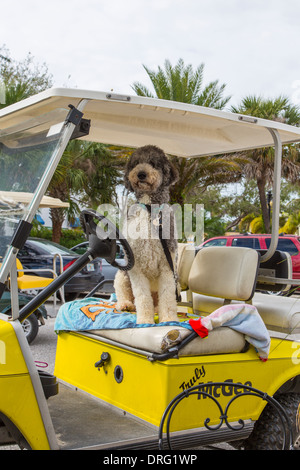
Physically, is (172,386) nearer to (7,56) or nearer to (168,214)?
(168,214)

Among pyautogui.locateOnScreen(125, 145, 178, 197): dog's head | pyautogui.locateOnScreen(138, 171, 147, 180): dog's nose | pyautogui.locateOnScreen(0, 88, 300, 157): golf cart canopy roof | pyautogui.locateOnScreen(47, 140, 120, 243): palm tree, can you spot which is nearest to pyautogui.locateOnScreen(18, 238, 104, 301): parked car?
pyautogui.locateOnScreen(47, 140, 120, 243): palm tree

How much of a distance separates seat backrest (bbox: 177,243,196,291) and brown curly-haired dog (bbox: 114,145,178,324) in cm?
46

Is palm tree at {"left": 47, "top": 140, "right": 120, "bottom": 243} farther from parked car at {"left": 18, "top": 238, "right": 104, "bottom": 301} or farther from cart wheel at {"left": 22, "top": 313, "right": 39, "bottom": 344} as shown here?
cart wheel at {"left": 22, "top": 313, "right": 39, "bottom": 344}

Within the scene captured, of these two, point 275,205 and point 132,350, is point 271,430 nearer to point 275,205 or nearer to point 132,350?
point 132,350

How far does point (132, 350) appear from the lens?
258 centimetres

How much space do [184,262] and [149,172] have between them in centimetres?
86

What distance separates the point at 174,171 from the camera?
10.9ft

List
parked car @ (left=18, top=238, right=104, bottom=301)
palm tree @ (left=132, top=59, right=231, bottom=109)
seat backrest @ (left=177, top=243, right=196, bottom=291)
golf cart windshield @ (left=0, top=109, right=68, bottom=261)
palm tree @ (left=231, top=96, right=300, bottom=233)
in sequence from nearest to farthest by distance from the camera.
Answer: golf cart windshield @ (left=0, top=109, right=68, bottom=261)
seat backrest @ (left=177, top=243, right=196, bottom=291)
palm tree @ (left=231, top=96, right=300, bottom=233)
parked car @ (left=18, top=238, right=104, bottom=301)
palm tree @ (left=132, top=59, right=231, bottom=109)

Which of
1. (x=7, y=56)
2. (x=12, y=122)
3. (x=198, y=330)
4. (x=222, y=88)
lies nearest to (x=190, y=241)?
(x=198, y=330)

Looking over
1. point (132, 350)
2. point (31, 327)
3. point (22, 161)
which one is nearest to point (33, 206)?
point (22, 161)

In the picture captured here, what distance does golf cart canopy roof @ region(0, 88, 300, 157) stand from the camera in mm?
2252

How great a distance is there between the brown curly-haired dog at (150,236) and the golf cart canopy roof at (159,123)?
0.23m

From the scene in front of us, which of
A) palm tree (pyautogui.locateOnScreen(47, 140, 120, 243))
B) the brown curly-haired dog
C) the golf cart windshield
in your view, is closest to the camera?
the golf cart windshield

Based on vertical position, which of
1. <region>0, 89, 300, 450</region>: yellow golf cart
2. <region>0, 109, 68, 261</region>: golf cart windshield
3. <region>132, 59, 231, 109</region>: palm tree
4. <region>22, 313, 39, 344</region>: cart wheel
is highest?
<region>132, 59, 231, 109</region>: palm tree
